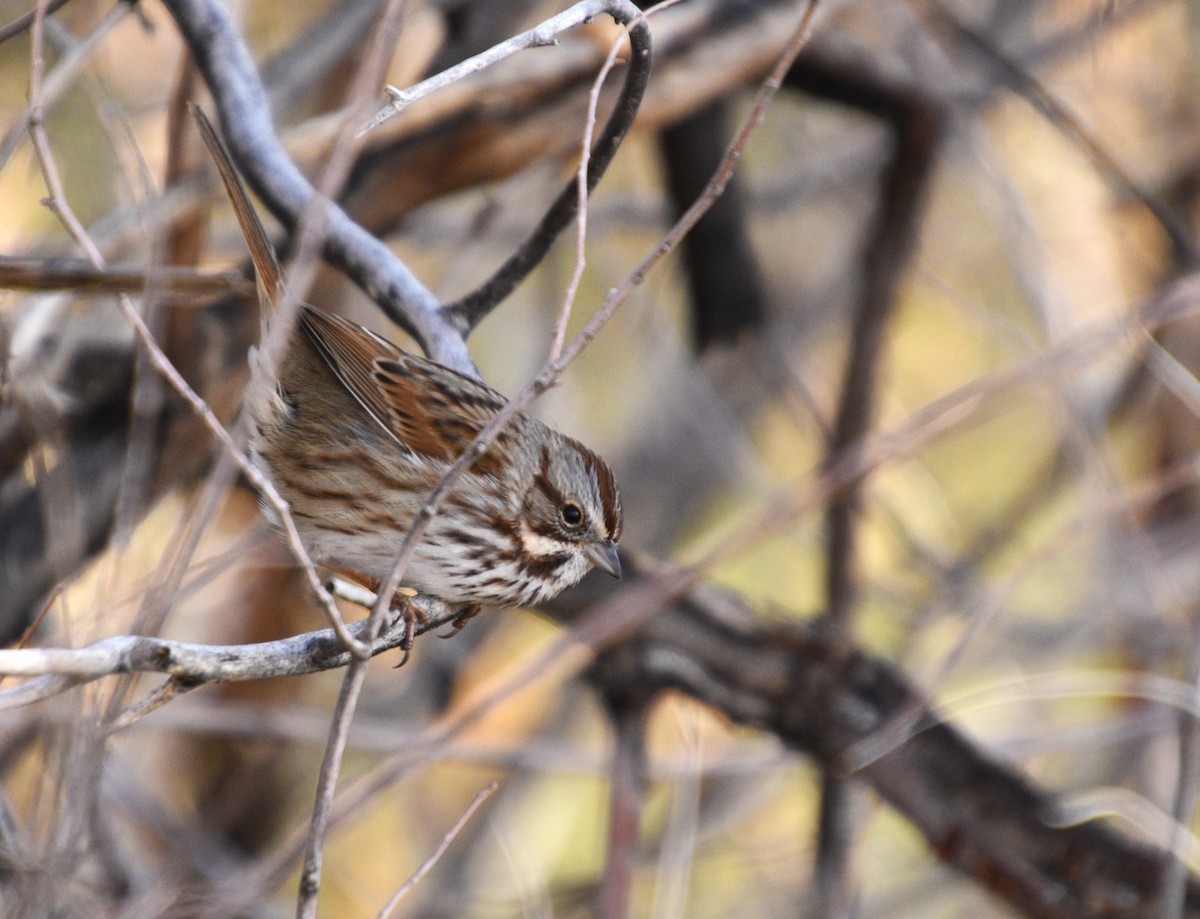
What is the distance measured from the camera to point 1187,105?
530cm

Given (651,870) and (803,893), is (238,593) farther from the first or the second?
(803,893)

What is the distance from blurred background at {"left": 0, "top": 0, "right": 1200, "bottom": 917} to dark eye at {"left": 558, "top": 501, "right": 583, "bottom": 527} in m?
0.38

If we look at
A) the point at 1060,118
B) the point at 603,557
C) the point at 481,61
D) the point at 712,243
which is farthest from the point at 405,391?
the point at 712,243

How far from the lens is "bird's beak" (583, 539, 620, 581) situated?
2.75 meters

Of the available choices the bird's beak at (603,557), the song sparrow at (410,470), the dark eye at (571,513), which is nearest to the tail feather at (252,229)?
the song sparrow at (410,470)

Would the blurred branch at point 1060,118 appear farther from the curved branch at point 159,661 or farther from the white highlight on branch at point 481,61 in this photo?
the curved branch at point 159,661

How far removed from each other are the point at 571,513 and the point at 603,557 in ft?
0.40

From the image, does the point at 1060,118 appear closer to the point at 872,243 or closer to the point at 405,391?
the point at 872,243

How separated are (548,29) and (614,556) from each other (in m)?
1.35

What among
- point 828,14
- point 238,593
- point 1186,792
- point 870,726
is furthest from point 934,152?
point 238,593

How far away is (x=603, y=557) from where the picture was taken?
2.76 meters

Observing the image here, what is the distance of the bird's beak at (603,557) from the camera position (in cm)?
275

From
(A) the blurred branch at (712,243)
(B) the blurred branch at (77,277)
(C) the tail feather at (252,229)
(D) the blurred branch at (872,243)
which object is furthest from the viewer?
(A) the blurred branch at (712,243)

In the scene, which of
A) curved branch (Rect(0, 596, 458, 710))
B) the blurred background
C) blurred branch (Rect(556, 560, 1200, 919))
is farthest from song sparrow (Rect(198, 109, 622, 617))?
blurred branch (Rect(556, 560, 1200, 919))
